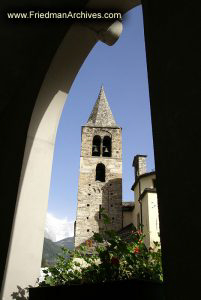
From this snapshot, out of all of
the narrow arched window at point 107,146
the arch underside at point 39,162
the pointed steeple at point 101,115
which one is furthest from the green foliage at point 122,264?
the pointed steeple at point 101,115

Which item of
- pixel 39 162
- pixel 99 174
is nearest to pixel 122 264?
pixel 39 162

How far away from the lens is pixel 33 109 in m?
2.30

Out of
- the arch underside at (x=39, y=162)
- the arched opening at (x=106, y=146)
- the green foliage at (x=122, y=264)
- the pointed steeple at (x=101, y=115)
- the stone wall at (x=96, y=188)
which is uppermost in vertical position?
the pointed steeple at (x=101, y=115)

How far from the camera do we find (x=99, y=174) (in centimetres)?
2509

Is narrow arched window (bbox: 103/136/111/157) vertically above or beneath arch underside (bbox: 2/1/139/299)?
above

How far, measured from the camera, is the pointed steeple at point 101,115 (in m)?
27.1

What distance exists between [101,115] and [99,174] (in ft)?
22.2

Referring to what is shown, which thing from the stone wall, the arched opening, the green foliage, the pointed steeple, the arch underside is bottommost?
the green foliage

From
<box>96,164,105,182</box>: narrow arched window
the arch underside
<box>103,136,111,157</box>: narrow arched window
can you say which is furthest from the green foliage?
<box>103,136,111,157</box>: narrow arched window

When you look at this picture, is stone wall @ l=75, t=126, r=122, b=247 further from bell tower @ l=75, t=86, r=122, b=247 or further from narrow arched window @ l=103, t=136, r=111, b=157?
narrow arched window @ l=103, t=136, r=111, b=157

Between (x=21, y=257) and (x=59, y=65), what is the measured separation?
154 cm

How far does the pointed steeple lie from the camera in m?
27.1

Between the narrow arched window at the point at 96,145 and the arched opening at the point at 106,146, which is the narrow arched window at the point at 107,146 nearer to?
the arched opening at the point at 106,146

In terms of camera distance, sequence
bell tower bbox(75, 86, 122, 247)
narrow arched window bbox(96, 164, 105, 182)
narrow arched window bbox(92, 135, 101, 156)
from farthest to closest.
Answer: narrow arched window bbox(92, 135, 101, 156) → narrow arched window bbox(96, 164, 105, 182) → bell tower bbox(75, 86, 122, 247)
